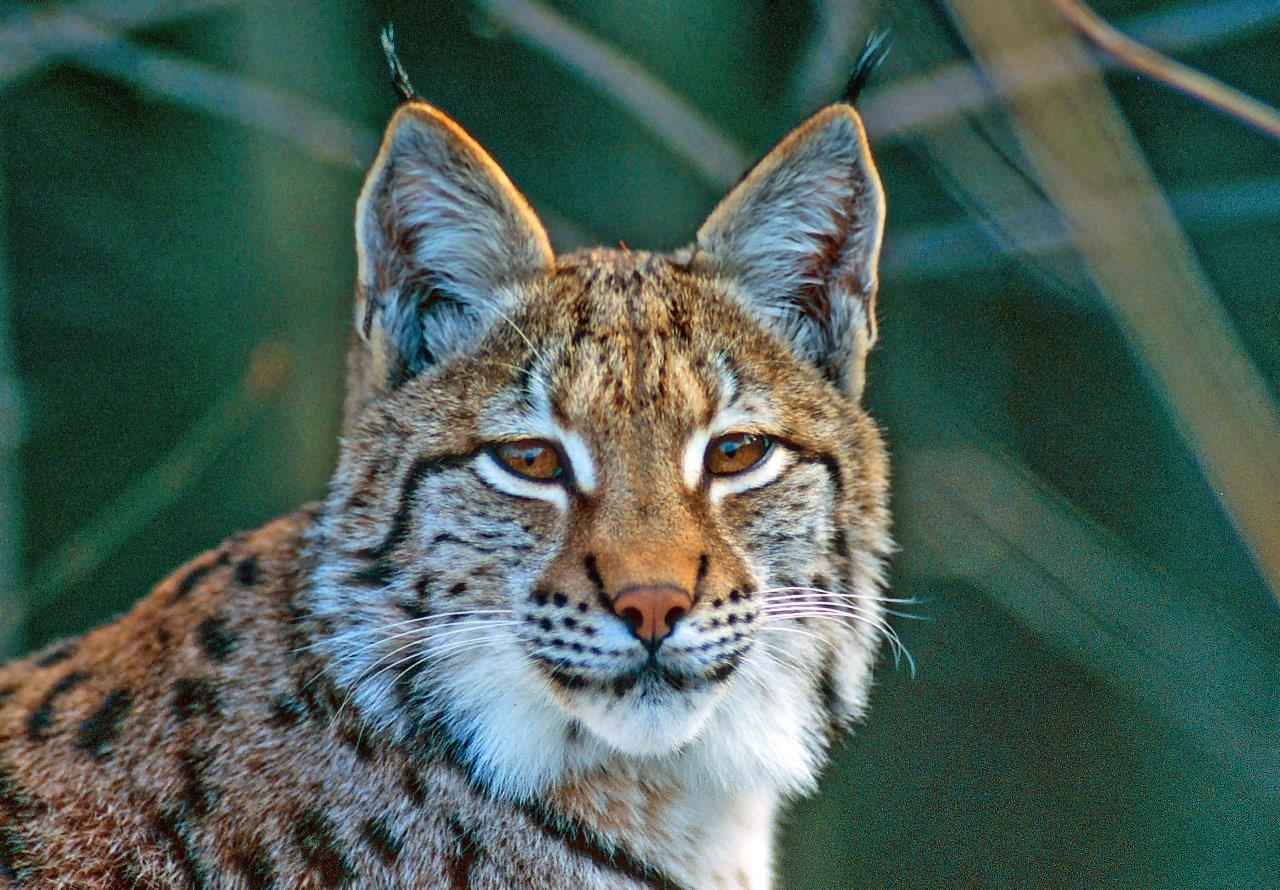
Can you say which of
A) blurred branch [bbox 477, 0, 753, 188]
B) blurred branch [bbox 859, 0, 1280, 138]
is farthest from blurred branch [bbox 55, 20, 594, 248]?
blurred branch [bbox 859, 0, 1280, 138]

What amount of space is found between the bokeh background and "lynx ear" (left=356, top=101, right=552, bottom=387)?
1.34m

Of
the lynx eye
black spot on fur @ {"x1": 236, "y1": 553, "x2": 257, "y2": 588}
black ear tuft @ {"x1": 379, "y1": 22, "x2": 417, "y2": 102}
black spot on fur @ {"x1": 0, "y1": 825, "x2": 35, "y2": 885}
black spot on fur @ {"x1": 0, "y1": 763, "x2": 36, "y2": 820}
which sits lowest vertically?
black spot on fur @ {"x1": 0, "y1": 825, "x2": 35, "y2": 885}

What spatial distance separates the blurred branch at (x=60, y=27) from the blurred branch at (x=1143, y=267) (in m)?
4.76

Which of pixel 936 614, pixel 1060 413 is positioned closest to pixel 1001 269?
pixel 1060 413

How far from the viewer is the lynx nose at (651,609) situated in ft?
10.6

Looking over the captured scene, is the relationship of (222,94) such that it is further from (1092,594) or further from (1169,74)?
(1169,74)

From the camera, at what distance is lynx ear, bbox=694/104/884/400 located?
12.8 ft

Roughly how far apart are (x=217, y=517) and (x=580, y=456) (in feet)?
16.8

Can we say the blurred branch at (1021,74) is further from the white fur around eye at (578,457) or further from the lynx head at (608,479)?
the white fur around eye at (578,457)

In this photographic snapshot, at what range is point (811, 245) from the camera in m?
4.08

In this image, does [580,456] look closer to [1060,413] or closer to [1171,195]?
[1171,195]

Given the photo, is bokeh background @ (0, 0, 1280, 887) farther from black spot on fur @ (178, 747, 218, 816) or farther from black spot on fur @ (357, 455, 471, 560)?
black spot on fur @ (178, 747, 218, 816)

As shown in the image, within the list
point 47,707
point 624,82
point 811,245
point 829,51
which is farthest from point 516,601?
point 624,82

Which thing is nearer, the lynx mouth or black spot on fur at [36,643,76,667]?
the lynx mouth
